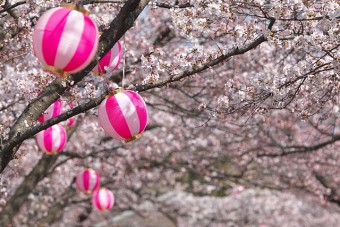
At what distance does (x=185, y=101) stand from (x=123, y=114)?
5762 millimetres

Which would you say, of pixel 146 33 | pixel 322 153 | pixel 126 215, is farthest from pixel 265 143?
pixel 126 215

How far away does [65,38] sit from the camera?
8.23 ft

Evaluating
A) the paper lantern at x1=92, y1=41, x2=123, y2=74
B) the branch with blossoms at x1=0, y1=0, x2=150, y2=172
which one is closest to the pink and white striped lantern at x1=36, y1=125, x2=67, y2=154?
the branch with blossoms at x1=0, y1=0, x2=150, y2=172

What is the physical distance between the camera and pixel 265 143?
876 centimetres

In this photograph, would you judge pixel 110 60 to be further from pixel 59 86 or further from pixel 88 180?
pixel 88 180

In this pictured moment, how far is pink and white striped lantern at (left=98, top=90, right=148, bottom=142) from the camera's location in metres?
3.12

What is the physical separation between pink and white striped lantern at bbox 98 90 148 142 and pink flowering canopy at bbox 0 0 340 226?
4.3 inches

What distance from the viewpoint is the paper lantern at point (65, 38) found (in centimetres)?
251

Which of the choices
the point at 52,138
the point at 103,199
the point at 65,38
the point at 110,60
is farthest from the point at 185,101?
the point at 65,38

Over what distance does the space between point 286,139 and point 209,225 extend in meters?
6.40

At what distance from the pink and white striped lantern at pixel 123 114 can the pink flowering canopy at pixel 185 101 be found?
108mm

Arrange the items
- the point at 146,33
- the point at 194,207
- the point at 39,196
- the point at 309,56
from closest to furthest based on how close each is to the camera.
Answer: the point at 309,56, the point at 146,33, the point at 39,196, the point at 194,207

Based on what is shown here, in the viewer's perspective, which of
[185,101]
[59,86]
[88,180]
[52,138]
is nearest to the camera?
[59,86]

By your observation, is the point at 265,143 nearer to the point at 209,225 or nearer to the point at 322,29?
the point at 322,29
